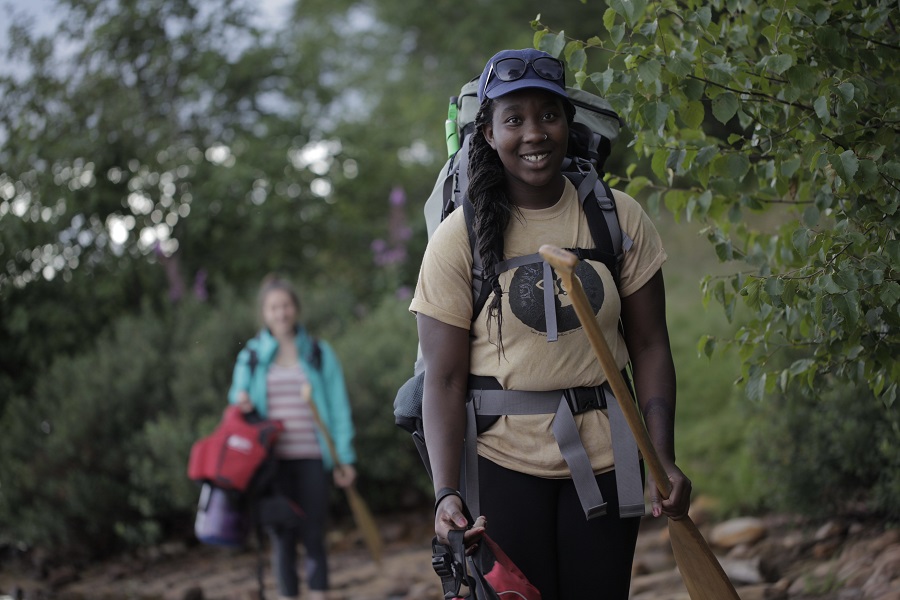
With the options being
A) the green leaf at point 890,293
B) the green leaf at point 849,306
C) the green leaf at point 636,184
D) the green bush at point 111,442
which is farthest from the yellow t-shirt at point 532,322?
the green bush at point 111,442

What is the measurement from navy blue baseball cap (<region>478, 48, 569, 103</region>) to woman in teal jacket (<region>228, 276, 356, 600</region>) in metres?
3.84

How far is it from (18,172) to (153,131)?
150cm

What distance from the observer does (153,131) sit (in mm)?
11664

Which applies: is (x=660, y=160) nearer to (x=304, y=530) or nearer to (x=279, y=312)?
(x=279, y=312)

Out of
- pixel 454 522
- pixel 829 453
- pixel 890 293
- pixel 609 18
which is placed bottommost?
pixel 829 453

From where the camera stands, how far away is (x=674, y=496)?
278 centimetres

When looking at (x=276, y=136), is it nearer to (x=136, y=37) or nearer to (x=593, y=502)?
(x=136, y=37)

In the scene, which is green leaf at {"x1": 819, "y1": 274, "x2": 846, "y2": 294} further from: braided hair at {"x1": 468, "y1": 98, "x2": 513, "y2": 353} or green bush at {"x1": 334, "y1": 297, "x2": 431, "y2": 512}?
green bush at {"x1": 334, "y1": 297, "x2": 431, "y2": 512}

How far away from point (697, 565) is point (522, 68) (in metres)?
1.41

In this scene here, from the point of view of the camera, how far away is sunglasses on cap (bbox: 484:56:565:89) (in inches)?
112

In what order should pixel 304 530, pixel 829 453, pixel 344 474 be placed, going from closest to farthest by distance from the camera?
→ pixel 829 453 < pixel 304 530 < pixel 344 474

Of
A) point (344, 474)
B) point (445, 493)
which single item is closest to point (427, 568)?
point (344, 474)

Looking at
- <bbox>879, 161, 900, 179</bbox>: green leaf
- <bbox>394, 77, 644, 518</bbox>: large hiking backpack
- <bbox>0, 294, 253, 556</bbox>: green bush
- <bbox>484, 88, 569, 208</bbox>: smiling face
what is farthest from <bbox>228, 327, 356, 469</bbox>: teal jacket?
<bbox>879, 161, 900, 179</bbox>: green leaf

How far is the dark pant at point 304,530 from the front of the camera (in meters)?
6.32
